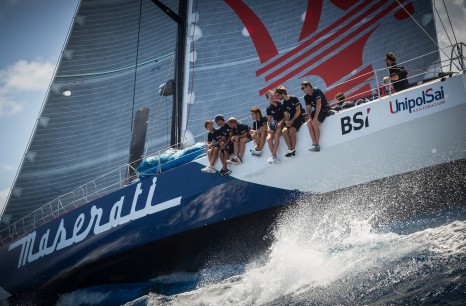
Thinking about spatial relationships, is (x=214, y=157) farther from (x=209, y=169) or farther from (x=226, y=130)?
(x=226, y=130)

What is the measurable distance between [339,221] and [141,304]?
259 cm

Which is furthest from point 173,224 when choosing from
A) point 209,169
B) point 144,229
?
point 209,169

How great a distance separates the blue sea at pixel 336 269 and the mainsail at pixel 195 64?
157 centimetres

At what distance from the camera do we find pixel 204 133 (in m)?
6.10

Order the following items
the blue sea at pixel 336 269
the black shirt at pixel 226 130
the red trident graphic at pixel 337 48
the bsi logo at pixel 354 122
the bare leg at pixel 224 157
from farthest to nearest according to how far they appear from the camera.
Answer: the red trident graphic at pixel 337 48 < the black shirt at pixel 226 130 < the bare leg at pixel 224 157 < the bsi logo at pixel 354 122 < the blue sea at pixel 336 269

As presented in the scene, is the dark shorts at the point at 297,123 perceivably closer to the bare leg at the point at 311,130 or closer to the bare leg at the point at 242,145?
the bare leg at the point at 311,130

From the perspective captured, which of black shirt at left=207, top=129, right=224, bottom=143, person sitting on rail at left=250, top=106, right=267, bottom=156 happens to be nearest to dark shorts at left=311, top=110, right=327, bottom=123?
person sitting on rail at left=250, top=106, right=267, bottom=156

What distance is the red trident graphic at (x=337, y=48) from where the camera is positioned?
718cm

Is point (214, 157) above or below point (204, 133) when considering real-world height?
below

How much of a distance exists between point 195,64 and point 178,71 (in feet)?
1.14

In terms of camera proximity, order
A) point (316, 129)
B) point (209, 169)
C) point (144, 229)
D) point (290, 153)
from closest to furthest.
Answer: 1. point (316, 129)
2. point (290, 153)
3. point (209, 169)
4. point (144, 229)

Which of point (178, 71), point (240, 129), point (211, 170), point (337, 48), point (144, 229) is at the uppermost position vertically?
point (178, 71)

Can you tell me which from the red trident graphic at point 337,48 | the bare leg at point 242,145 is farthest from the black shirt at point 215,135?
the red trident graphic at point 337,48

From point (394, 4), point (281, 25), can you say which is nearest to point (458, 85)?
point (394, 4)
